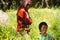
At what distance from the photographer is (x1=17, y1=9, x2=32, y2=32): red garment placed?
1045 centimetres

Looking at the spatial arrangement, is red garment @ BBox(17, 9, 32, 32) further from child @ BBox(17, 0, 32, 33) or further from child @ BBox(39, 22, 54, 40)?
child @ BBox(39, 22, 54, 40)

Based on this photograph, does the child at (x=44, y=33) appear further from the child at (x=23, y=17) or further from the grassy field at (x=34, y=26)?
the child at (x=23, y=17)

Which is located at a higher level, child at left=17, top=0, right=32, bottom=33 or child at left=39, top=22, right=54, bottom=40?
child at left=17, top=0, right=32, bottom=33

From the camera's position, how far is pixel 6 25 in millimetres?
10531

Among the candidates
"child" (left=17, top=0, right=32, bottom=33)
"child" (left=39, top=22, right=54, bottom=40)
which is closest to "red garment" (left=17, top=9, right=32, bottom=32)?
"child" (left=17, top=0, right=32, bottom=33)

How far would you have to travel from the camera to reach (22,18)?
34.3 feet

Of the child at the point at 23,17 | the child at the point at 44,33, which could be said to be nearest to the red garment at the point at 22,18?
the child at the point at 23,17

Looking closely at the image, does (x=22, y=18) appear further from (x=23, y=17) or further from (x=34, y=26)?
(x=34, y=26)

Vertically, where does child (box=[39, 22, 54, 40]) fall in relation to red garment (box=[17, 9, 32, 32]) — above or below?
below

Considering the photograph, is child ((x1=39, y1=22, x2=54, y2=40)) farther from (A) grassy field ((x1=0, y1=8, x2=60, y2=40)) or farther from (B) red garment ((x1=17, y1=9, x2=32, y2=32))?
(B) red garment ((x1=17, y1=9, x2=32, y2=32))

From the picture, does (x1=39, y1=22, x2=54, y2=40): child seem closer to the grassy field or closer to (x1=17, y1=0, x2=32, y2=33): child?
the grassy field

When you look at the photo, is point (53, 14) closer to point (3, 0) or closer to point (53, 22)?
point (53, 22)

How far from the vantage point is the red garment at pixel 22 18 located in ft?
34.3

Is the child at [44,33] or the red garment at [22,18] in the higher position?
the red garment at [22,18]
